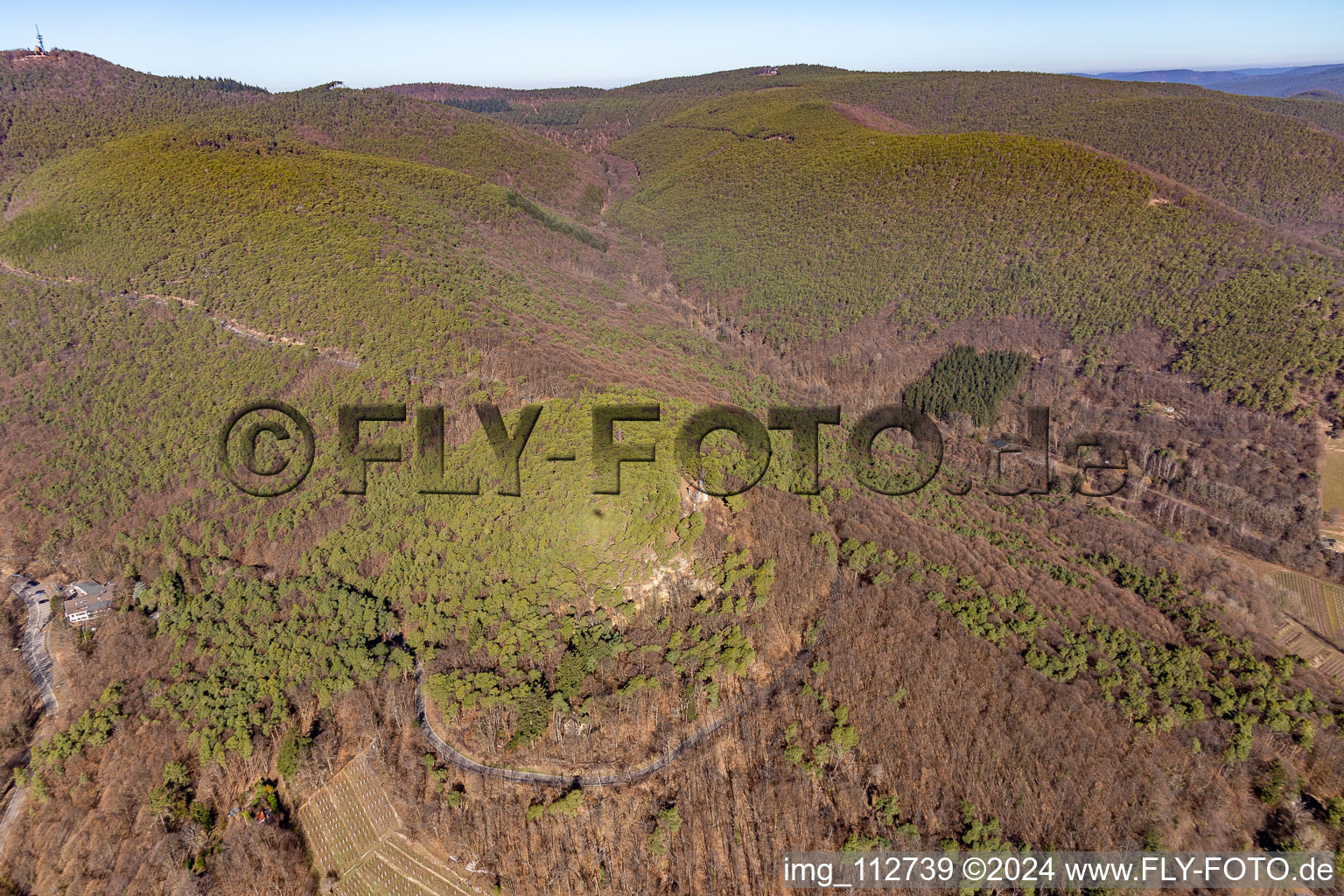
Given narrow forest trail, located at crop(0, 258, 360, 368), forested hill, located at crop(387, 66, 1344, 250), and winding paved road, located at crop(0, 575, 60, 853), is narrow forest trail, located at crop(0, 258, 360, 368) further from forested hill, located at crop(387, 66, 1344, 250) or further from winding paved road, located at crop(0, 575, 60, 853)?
forested hill, located at crop(387, 66, 1344, 250)

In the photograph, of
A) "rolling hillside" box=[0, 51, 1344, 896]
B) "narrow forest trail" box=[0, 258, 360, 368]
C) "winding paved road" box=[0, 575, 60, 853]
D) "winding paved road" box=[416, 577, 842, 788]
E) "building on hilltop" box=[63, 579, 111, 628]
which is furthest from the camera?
"narrow forest trail" box=[0, 258, 360, 368]

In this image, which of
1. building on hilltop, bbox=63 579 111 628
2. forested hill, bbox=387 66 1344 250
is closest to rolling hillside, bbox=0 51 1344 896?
building on hilltop, bbox=63 579 111 628

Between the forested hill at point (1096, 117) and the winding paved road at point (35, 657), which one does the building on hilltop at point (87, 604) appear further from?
the forested hill at point (1096, 117)

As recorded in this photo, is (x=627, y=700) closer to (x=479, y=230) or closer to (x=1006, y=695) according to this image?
(x=1006, y=695)

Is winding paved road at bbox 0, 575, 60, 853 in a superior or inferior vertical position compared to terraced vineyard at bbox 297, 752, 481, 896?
superior

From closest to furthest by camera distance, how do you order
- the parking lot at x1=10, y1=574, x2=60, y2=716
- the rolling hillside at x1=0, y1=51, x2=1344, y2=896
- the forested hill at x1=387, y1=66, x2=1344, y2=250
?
the rolling hillside at x1=0, y1=51, x2=1344, y2=896, the parking lot at x1=10, y1=574, x2=60, y2=716, the forested hill at x1=387, y1=66, x2=1344, y2=250

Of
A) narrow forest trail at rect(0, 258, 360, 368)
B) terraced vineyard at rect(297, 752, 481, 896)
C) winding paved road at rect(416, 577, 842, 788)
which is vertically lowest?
terraced vineyard at rect(297, 752, 481, 896)

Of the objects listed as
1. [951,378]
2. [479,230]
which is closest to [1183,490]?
[951,378]
